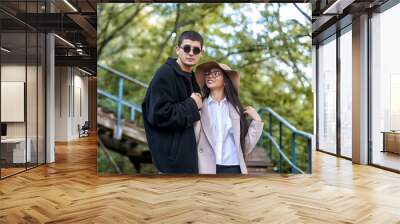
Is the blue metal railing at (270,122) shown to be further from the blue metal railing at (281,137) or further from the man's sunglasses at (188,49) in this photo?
the man's sunglasses at (188,49)

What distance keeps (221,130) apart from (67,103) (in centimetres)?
1106

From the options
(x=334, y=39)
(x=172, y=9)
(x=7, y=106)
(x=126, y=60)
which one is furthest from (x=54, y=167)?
(x=334, y=39)

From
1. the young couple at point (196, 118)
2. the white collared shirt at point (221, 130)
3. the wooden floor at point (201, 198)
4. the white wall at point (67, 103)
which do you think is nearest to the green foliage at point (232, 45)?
the young couple at point (196, 118)

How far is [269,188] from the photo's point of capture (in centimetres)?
577

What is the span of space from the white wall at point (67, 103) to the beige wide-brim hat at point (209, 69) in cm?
1071

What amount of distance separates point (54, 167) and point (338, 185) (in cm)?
519

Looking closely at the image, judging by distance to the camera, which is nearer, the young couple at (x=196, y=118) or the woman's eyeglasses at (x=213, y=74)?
the young couple at (x=196, y=118)

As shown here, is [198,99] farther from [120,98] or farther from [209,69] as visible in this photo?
[120,98]

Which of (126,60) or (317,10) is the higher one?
(317,10)

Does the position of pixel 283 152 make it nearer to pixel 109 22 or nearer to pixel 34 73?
pixel 109 22

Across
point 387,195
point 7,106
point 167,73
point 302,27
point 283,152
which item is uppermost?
point 302,27

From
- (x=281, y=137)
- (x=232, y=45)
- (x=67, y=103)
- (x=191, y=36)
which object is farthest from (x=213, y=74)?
(x=67, y=103)

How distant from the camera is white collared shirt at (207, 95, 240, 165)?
636 centimetres

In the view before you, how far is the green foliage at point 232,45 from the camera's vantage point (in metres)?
6.46
